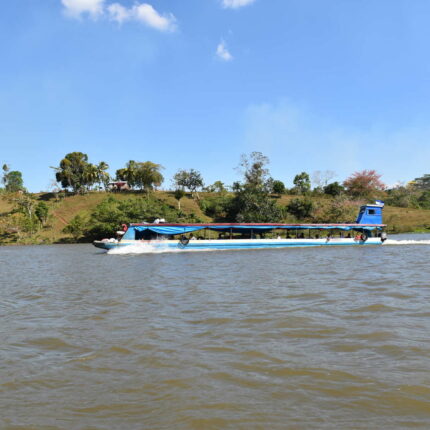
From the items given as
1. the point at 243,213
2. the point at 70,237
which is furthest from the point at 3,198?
the point at 243,213

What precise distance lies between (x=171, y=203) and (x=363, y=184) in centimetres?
4193

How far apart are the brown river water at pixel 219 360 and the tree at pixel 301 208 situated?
197ft

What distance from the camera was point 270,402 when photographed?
4.29 meters

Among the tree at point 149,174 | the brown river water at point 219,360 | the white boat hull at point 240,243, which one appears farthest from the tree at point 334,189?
the brown river water at point 219,360

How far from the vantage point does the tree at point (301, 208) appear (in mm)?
70375

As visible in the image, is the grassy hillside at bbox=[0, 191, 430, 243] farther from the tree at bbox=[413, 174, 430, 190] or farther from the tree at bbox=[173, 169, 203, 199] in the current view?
the tree at bbox=[413, 174, 430, 190]

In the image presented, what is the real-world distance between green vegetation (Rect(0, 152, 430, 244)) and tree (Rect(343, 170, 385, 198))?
8.0 inches

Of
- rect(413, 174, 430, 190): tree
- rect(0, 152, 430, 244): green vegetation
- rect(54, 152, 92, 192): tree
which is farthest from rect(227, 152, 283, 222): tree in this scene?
rect(413, 174, 430, 190): tree

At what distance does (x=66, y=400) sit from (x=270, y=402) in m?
2.32

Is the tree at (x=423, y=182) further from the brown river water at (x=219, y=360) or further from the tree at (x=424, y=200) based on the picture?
the brown river water at (x=219, y=360)

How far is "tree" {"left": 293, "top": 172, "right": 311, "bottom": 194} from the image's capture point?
278ft

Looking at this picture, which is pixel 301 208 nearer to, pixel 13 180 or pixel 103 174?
pixel 103 174

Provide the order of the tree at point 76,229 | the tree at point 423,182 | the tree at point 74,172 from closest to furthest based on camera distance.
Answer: the tree at point 76,229, the tree at point 74,172, the tree at point 423,182

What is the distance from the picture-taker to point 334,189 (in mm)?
80750
